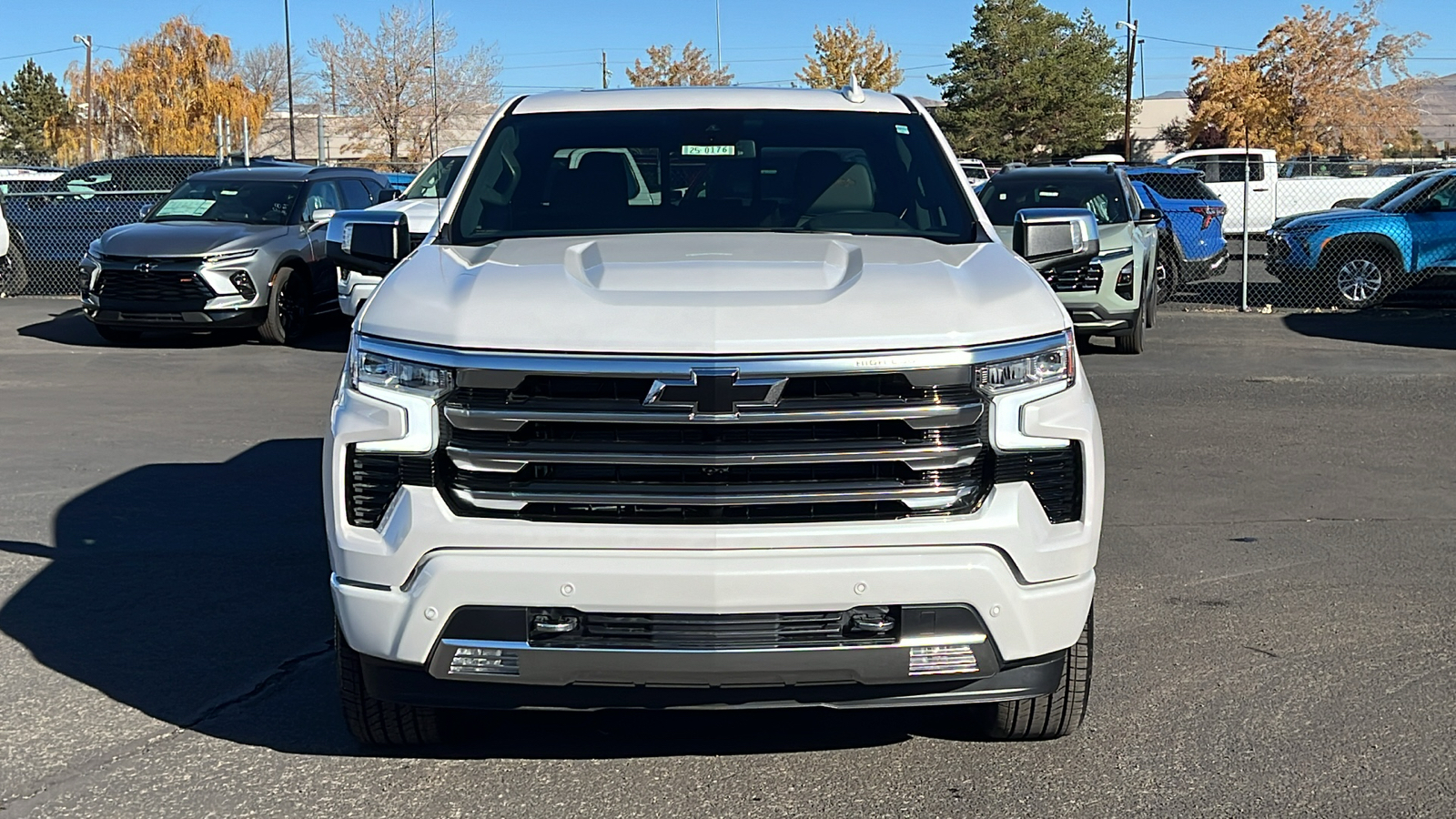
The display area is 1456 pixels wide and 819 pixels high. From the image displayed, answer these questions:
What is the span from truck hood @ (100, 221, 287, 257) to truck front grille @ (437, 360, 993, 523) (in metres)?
11.3

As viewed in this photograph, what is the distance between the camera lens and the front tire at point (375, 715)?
4016mm

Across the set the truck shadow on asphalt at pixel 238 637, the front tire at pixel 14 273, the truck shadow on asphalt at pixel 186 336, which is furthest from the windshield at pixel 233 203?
the truck shadow on asphalt at pixel 238 637

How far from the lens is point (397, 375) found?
3709mm

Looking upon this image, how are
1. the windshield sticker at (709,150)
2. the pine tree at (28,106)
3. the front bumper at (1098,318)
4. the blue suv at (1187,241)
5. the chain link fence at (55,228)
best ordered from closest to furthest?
the windshield sticker at (709,150)
the front bumper at (1098,318)
the blue suv at (1187,241)
the chain link fence at (55,228)
the pine tree at (28,106)

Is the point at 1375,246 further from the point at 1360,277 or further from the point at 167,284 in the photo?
the point at 167,284

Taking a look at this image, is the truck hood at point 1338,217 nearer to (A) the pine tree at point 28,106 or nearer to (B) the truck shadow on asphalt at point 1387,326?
(B) the truck shadow on asphalt at point 1387,326

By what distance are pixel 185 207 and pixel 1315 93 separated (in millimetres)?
47150

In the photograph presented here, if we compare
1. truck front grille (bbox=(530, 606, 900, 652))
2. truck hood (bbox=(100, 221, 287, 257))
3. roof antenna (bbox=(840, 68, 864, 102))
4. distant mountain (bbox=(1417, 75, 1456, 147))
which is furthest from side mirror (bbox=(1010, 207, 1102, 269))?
distant mountain (bbox=(1417, 75, 1456, 147))

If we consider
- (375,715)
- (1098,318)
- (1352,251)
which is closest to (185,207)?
(1098,318)

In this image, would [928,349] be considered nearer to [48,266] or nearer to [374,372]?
[374,372]

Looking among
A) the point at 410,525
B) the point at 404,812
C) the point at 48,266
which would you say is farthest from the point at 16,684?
the point at 48,266

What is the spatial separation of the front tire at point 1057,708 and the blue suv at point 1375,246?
48.4ft

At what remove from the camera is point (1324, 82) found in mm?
53594

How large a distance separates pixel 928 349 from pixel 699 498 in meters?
0.64
